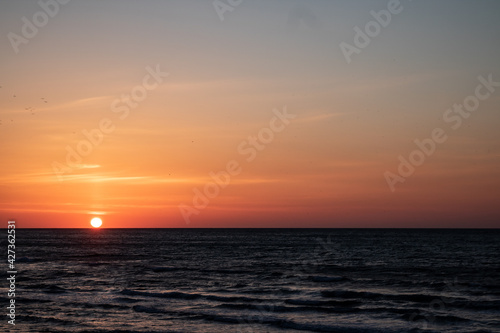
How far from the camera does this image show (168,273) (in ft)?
170

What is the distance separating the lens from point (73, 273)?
2030 inches

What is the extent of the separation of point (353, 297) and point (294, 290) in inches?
182

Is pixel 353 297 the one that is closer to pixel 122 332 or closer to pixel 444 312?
pixel 444 312

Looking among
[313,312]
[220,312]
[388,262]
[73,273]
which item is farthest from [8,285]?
[388,262]

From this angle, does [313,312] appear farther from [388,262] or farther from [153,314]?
[388,262]

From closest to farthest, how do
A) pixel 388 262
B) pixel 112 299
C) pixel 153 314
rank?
pixel 153 314 < pixel 112 299 < pixel 388 262

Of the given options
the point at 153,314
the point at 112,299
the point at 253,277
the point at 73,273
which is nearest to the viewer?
the point at 153,314

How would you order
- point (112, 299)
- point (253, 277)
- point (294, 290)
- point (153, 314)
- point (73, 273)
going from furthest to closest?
point (73, 273) → point (253, 277) → point (294, 290) → point (112, 299) → point (153, 314)

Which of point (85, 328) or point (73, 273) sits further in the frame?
point (73, 273)

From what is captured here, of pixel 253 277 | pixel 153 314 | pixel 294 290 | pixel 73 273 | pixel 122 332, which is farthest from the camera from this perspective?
pixel 73 273

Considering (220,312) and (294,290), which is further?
(294,290)

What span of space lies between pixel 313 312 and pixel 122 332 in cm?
1122

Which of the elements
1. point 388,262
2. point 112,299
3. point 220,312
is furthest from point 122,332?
point 388,262

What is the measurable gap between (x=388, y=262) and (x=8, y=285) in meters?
43.9
